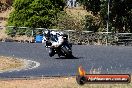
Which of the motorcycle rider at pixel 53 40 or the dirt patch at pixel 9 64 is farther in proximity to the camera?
the motorcycle rider at pixel 53 40

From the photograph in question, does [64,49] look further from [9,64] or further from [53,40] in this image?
[9,64]

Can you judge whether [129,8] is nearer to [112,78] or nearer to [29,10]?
[29,10]

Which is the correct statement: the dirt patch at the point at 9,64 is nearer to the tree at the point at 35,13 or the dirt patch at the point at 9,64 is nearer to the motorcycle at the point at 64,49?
the motorcycle at the point at 64,49

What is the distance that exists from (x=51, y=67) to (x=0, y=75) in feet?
13.0

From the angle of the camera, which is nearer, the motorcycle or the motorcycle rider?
the motorcycle

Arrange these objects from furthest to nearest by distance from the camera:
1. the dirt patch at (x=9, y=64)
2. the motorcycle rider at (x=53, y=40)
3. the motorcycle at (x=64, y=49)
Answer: the motorcycle rider at (x=53, y=40) < the motorcycle at (x=64, y=49) < the dirt patch at (x=9, y=64)

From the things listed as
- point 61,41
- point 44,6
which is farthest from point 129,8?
point 61,41

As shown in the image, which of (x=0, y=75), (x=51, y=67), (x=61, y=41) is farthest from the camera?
(x=61, y=41)

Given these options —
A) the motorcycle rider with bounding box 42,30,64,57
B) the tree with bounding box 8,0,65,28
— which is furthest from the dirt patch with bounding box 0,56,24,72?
the tree with bounding box 8,0,65,28

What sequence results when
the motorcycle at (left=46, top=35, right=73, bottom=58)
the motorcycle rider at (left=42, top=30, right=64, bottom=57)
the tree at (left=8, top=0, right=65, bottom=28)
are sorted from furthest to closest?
1. the tree at (left=8, top=0, right=65, bottom=28)
2. the motorcycle rider at (left=42, top=30, right=64, bottom=57)
3. the motorcycle at (left=46, top=35, right=73, bottom=58)

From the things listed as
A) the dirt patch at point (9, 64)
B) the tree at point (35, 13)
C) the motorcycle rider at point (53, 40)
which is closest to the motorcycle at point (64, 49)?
the motorcycle rider at point (53, 40)

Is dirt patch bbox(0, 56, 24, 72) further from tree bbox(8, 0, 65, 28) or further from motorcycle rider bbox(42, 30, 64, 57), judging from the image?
tree bbox(8, 0, 65, 28)

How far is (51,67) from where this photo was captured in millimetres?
24938

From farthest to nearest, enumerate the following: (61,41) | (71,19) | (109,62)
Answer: (71,19), (61,41), (109,62)
